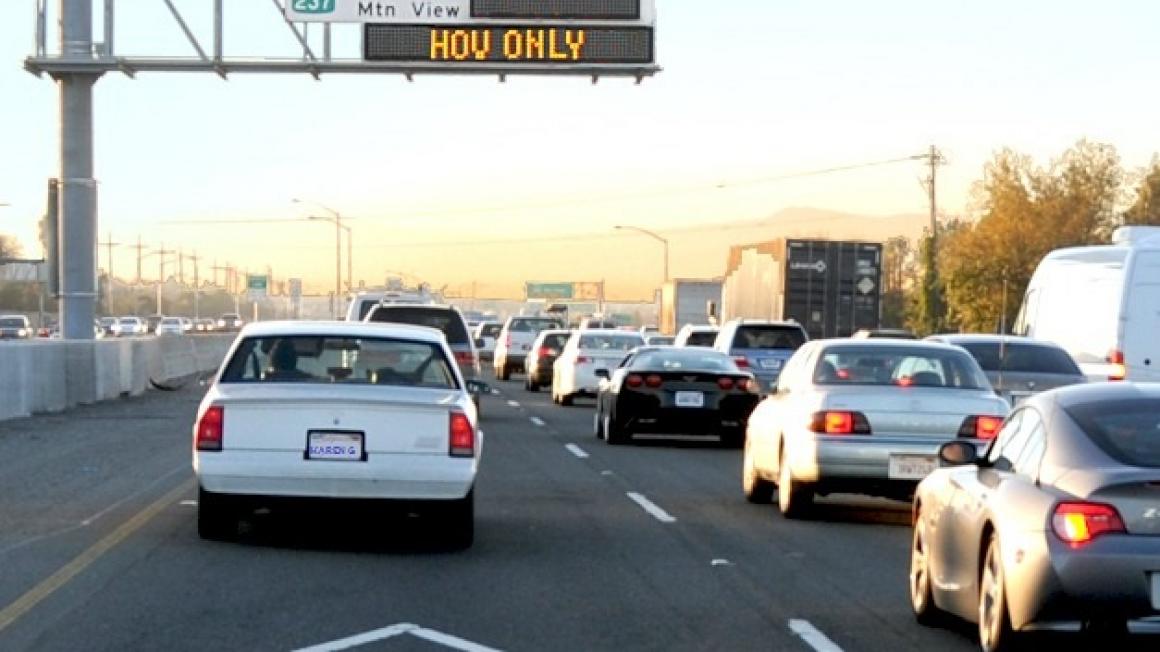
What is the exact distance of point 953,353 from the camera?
17.5m

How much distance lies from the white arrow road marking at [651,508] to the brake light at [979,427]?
2433 millimetres

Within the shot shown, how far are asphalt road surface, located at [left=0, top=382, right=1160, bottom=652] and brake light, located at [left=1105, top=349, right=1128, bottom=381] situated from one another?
688 cm

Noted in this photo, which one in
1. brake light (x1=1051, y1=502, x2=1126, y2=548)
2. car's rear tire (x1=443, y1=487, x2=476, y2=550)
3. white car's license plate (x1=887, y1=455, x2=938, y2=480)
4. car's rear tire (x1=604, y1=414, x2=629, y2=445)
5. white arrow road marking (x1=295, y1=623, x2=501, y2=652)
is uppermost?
brake light (x1=1051, y1=502, x2=1126, y2=548)

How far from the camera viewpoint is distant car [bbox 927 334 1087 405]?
23.2 meters

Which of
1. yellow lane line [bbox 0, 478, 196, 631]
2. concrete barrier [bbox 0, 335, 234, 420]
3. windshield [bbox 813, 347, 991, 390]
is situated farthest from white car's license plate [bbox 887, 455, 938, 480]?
concrete barrier [bbox 0, 335, 234, 420]

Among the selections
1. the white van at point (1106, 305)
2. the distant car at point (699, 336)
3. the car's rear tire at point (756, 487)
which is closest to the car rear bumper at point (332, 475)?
the car's rear tire at point (756, 487)

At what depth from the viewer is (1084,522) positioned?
878cm

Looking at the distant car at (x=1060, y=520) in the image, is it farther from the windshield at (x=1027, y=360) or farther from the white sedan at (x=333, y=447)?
the windshield at (x=1027, y=360)

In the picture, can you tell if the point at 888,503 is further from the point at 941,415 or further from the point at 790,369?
the point at 941,415

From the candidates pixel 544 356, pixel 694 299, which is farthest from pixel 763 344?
pixel 694 299

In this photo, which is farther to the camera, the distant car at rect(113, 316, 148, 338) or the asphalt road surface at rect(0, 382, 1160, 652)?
the distant car at rect(113, 316, 148, 338)

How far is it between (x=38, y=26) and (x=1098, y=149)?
5822 cm

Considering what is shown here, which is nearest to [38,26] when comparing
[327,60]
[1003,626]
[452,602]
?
[327,60]

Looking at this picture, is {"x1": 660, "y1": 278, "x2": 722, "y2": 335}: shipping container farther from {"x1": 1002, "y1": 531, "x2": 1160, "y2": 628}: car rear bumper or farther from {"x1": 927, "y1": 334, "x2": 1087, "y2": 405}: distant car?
{"x1": 1002, "y1": 531, "x2": 1160, "y2": 628}: car rear bumper
